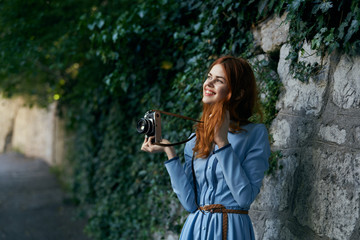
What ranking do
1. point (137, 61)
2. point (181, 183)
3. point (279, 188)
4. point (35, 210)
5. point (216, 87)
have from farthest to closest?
1. point (35, 210)
2. point (137, 61)
3. point (279, 188)
4. point (181, 183)
5. point (216, 87)

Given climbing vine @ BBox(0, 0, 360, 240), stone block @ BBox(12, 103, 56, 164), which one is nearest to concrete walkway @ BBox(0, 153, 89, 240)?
climbing vine @ BBox(0, 0, 360, 240)

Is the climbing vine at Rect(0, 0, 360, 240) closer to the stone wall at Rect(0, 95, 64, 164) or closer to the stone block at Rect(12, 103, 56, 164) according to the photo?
the stone wall at Rect(0, 95, 64, 164)

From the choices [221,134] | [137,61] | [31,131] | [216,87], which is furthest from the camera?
[31,131]

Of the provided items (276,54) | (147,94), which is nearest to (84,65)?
(147,94)

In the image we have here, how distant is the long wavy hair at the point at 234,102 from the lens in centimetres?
172

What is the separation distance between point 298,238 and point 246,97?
789 millimetres

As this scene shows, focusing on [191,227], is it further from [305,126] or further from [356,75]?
[356,75]

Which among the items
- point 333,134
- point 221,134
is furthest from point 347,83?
point 221,134

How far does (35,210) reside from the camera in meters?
6.68

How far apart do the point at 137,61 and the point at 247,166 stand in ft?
7.84

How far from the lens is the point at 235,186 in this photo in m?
1.63

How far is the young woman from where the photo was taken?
5.34ft

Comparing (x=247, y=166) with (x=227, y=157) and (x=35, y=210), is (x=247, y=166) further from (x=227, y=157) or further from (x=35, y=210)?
(x=35, y=210)

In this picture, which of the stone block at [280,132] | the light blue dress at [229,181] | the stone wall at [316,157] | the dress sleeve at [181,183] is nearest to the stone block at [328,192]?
the stone wall at [316,157]
